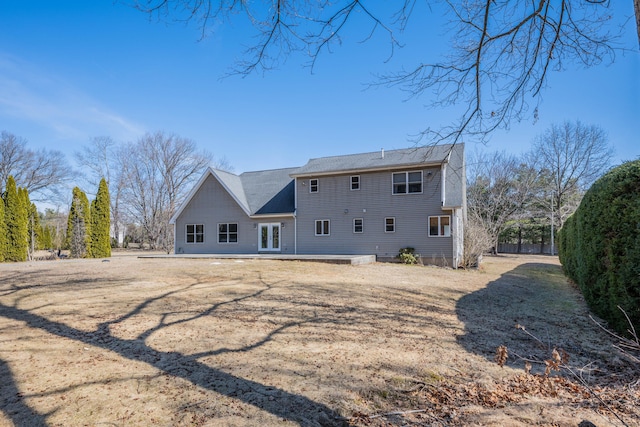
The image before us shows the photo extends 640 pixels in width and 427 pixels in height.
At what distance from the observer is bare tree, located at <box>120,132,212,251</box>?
120 ft

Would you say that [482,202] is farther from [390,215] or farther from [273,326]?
[273,326]

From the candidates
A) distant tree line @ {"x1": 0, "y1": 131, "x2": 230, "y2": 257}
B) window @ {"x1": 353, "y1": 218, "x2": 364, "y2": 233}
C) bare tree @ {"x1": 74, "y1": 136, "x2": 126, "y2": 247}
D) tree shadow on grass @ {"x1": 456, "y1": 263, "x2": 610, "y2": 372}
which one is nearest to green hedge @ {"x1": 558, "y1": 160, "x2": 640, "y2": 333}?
tree shadow on grass @ {"x1": 456, "y1": 263, "x2": 610, "y2": 372}

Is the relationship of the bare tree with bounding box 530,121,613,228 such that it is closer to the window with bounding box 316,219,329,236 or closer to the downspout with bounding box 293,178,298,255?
the window with bounding box 316,219,329,236

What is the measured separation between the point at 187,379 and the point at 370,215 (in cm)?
1528

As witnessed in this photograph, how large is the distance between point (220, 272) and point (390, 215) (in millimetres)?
9942

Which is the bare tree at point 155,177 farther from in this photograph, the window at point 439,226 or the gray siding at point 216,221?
the window at point 439,226

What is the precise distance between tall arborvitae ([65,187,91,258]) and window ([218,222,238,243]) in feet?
26.9

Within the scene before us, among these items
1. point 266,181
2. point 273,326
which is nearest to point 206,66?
point 273,326

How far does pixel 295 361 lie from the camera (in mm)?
3902

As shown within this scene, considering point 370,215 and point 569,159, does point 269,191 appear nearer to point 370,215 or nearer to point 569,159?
point 370,215

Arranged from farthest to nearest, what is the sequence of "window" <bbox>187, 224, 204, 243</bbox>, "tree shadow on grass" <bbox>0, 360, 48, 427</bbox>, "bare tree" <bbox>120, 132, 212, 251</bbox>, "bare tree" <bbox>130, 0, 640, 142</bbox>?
"bare tree" <bbox>120, 132, 212, 251</bbox>, "window" <bbox>187, 224, 204, 243</bbox>, "bare tree" <bbox>130, 0, 640, 142</bbox>, "tree shadow on grass" <bbox>0, 360, 48, 427</bbox>

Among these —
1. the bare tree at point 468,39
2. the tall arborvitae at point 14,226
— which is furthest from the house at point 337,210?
the bare tree at point 468,39

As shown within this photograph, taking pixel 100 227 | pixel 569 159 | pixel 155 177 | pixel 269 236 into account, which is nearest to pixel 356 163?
pixel 269 236

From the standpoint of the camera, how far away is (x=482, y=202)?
1188 inches
